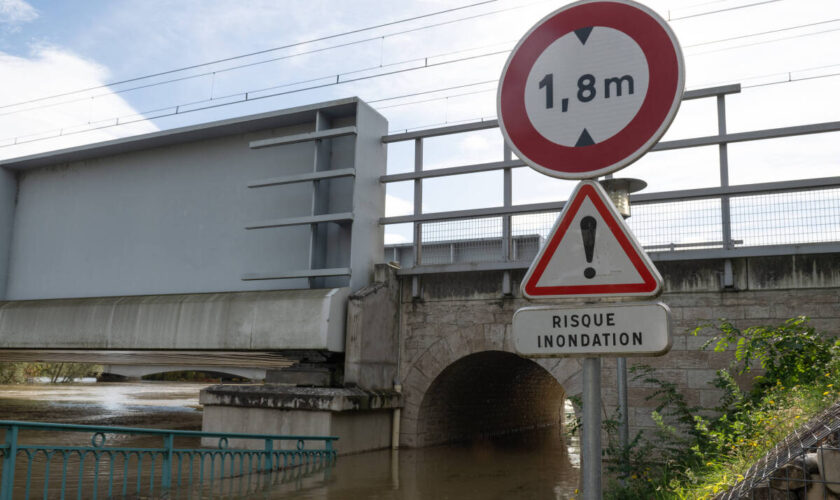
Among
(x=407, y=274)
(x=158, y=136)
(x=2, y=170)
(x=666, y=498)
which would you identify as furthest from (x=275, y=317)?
(x=2, y=170)

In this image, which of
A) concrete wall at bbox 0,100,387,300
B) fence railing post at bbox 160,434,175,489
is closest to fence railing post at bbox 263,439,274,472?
fence railing post at bbox 160,434,175,489

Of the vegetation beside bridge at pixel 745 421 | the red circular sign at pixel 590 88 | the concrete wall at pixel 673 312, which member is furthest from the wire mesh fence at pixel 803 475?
the concrete wall at pixel 673 312

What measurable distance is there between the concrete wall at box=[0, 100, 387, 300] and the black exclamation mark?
9.85 meters

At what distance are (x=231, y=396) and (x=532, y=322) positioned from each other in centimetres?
1003

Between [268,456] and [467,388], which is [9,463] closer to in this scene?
[268,456]

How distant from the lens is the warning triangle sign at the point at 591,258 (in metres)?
2.30

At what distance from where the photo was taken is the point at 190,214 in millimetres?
14297

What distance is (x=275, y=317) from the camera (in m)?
11.9

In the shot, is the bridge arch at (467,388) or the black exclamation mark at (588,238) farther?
the bridge arch at (467,388)

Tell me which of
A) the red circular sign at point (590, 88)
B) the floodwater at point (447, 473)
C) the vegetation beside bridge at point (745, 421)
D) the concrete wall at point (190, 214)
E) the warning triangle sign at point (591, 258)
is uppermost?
the concrete wall at point (190, 214)

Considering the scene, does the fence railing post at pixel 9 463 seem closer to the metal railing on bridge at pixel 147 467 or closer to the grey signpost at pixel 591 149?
the metal railing on bridge at pixel 147 467

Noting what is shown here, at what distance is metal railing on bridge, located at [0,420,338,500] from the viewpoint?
5668 mm

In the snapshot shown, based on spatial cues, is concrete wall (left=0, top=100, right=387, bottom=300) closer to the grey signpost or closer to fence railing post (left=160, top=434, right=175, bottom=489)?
fence railing post (left=160, top=434, right=175, bottom=489)

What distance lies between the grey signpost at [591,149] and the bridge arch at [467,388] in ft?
28.0
